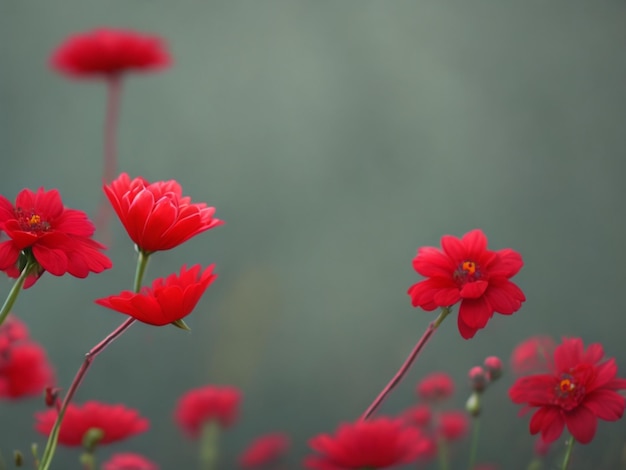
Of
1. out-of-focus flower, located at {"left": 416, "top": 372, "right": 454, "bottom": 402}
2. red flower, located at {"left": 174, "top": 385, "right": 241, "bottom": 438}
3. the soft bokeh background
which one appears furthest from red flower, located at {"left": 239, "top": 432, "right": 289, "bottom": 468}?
the soft bokeh background

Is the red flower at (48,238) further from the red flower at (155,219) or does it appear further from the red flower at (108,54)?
the red flower at (108,54)

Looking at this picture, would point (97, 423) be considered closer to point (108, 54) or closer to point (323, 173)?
point (108, 54)

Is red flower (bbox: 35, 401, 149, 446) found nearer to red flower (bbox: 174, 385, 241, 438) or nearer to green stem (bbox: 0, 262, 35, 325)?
green stem (bbox: 0, 262, 35, 325)

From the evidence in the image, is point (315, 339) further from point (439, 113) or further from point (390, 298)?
point (439, 113)

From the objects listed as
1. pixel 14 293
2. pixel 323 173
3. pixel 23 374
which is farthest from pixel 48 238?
pixel 323 173

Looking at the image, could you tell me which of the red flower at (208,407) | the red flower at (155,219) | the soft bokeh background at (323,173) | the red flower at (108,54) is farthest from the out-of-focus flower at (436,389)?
the soft bokeh background at (323,173)

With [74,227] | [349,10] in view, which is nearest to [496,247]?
[349,10]
